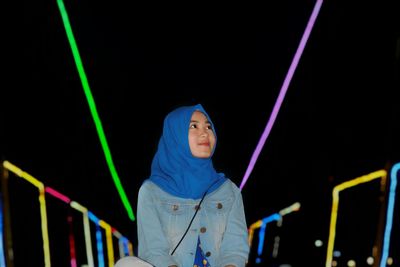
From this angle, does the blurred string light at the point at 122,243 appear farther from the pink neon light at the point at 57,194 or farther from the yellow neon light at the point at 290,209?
the yellow neon light at the point at 290,209

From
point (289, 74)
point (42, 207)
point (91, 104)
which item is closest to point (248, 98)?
point (289, 74)

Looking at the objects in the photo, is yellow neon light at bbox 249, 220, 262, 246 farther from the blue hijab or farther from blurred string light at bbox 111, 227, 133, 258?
the blue hijab

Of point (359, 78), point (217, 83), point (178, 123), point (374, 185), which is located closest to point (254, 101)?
point (217, 83)

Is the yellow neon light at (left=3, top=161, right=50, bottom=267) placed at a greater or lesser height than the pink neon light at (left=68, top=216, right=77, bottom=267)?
greater

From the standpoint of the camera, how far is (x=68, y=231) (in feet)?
7.93

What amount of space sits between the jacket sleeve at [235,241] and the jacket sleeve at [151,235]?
18 cm

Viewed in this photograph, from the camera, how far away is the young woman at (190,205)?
162 centimetres

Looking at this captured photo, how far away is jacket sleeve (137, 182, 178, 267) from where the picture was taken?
154cm

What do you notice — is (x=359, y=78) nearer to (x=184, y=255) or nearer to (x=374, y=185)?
(x=374, y=185)

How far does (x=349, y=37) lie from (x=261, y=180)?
2.72 feet

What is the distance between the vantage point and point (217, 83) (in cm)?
248

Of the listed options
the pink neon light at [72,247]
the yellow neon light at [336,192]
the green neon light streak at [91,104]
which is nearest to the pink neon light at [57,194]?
the pink neon light at [72,247]

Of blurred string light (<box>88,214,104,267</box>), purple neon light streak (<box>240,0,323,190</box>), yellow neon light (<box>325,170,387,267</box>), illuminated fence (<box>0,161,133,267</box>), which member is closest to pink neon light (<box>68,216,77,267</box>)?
illuminated fence (<box>0,161,133,267</box>)

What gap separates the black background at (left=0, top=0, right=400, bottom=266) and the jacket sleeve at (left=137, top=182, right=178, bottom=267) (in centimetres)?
84
